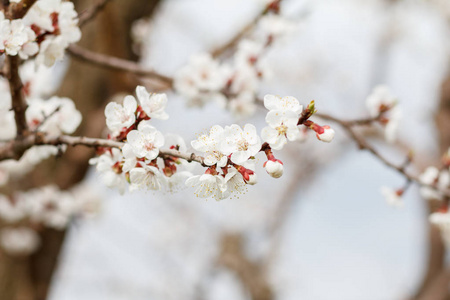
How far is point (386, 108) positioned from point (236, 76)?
1.98 ft

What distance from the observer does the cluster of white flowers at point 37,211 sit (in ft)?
7.22

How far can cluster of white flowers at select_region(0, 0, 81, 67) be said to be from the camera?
0.83m

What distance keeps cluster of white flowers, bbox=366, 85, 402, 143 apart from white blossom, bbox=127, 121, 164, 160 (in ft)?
3.24

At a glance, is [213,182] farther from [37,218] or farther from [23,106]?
[37,218]

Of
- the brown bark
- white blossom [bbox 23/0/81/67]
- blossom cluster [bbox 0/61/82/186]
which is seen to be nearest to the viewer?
white blossom [bbox 23/0/81/67]

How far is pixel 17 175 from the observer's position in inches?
92.1

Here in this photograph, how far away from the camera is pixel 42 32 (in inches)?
37.6

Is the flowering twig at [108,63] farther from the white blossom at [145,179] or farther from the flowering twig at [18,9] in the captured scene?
the white blossom at [145,179]

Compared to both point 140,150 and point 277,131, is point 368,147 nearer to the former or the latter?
point 277,131

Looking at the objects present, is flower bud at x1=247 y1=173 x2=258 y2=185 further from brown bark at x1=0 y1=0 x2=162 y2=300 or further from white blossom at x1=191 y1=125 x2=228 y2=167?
brown bark at x1=0 y1=0 x2=162 y2=300

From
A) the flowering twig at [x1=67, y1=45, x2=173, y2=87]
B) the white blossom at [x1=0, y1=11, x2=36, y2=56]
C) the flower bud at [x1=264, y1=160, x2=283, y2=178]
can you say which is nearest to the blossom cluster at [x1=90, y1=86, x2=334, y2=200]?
the flower bud at [x1=264, y1=160, x2=283, y2=178]

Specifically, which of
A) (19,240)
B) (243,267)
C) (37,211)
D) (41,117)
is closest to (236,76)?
(41,117)

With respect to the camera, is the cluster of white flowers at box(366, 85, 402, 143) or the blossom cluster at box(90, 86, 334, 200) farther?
the cluster of white flowers at box(366, 85, 402, 143)

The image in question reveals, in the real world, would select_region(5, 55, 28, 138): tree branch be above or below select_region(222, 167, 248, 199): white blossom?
below
